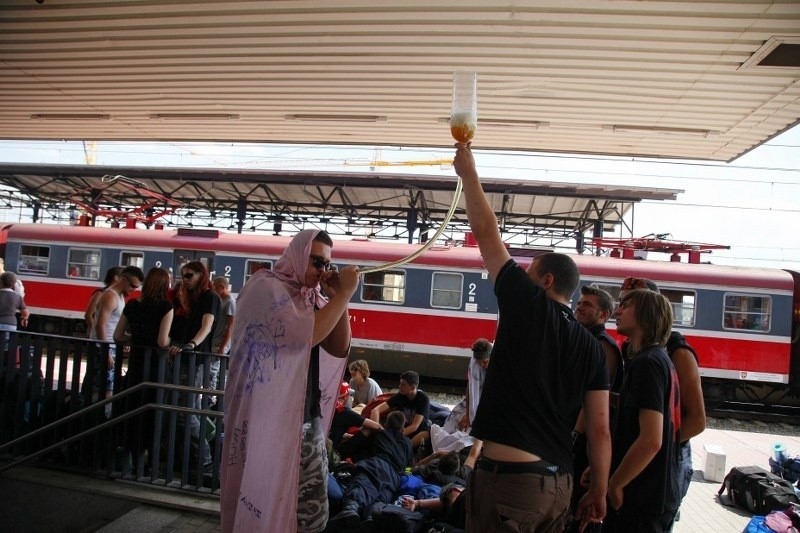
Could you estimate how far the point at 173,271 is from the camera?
12469mm

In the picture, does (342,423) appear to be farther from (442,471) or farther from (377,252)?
(377,252)

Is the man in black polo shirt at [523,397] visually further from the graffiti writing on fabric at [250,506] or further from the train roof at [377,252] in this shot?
the train roof at [377,252]

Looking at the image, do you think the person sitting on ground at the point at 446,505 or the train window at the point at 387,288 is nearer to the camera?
the person sitting on ground at the point at 446,505

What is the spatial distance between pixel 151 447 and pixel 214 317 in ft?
4.31

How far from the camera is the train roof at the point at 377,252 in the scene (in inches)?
424

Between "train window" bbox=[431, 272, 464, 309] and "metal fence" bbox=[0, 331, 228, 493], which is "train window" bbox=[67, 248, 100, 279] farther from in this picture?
"metal fence" bbox=[0, 331, 228, 493]

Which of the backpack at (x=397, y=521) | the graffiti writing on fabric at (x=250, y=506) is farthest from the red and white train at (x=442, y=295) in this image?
the graffiti writing on fabric at (x=250, y=506)

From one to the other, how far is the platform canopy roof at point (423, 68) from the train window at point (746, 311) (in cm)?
531

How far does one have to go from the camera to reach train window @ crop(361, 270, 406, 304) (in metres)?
11.5

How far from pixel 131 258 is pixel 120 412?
9.71m

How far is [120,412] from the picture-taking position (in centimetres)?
436

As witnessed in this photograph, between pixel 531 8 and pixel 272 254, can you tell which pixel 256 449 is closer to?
pixel 531 8

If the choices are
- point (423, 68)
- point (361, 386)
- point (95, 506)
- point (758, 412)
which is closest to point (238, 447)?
point (95, 506)

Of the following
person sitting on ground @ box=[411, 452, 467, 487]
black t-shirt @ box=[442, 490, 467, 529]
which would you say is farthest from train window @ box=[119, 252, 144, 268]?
black t-shirt @ box=[442, 490, 467, 529]
